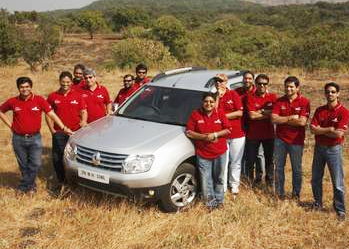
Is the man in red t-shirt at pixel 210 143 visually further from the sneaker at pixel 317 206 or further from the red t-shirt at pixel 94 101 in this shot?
the red t-shirt at pixel 94 101

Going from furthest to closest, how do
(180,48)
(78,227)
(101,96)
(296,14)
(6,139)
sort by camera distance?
(296,14), (180,48), (6,139), (101,96), (78,227)

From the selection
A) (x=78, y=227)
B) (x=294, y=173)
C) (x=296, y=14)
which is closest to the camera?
(x=78, y=227)

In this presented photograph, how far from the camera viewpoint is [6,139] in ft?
29.4

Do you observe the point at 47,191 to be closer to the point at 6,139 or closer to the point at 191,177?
the point at 191,177

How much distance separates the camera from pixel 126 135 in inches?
206

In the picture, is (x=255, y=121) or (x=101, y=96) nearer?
(x=255, y=121)

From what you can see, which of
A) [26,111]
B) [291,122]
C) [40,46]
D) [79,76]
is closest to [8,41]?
[40,46]

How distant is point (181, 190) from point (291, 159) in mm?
1492

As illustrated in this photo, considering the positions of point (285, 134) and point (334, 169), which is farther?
point (285, 134)

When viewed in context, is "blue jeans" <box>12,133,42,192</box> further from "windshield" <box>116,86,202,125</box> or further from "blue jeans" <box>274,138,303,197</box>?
"blue jeans" <box>274,138,303,197</box>

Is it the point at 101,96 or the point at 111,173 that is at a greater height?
the point at 101,96

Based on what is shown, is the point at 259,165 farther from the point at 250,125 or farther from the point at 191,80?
the point at 191,80

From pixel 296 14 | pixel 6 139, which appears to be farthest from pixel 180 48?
pixel 296 14

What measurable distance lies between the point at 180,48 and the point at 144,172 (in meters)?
43.6
